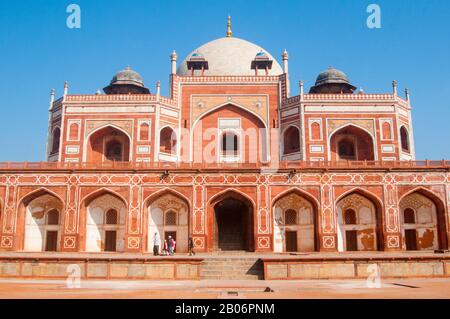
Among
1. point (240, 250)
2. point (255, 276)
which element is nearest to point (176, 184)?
point (240, 250)

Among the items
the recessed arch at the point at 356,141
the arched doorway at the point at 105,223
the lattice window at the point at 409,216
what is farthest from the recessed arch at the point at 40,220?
the lattice window at the point at 409,216

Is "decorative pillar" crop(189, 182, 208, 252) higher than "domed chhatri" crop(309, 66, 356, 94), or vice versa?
"domed chhatri" crop(309, 66, 356, 94)

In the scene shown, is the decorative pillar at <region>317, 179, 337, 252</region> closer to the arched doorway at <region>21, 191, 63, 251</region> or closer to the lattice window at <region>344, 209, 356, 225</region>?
the lattice window at <region>344, 209, 356, 225</region>

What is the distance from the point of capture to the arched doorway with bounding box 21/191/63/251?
21047 millimetres

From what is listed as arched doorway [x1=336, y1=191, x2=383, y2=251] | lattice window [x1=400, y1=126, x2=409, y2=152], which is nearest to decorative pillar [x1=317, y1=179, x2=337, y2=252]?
arched doorway [x1=336, y1=191, x2=383, y2=251]

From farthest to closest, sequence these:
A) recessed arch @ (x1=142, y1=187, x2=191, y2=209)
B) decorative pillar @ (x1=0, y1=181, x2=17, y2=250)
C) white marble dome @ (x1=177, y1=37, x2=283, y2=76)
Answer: white marble dome @ (x1=177, y1=37, x2=283, y2=76) < recessed arch @ (x1=142, y1=187, x2=191, y2=209) < decorative pillar @ (x1=0, y1=181, x2=17, y2=250)

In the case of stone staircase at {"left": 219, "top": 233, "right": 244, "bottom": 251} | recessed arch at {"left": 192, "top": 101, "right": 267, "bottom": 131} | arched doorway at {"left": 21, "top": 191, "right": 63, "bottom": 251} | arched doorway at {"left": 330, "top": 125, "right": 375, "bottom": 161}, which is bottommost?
stone staircase at {"left": 219, "top": 233, "right": 244, "bottom": 251}

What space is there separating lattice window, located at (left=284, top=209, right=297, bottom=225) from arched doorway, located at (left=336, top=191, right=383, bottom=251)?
2084mm

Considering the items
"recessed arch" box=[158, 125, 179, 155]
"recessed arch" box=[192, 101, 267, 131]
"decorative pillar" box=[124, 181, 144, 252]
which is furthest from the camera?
"recessed arch" box=[192, 101, 267, 131]

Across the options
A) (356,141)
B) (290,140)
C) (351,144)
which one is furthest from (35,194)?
(356,141)

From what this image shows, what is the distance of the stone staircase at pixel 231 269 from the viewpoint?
45.3 feet

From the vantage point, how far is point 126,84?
2816cm

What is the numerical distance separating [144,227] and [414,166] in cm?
1316

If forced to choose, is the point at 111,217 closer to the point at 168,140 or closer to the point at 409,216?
the point at 168,140
